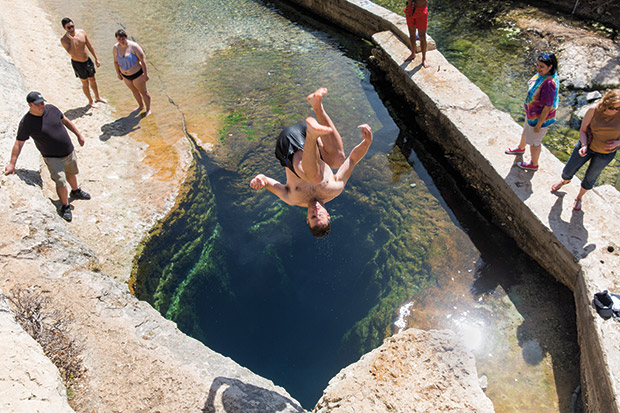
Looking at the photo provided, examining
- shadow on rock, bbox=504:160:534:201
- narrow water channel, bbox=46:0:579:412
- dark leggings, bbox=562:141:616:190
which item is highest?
dark leggings, bbox=562:141:616:190

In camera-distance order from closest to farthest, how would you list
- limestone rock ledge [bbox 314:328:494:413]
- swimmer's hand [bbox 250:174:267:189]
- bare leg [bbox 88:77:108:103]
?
limestone rock ledge [bbox 314:328:494:413]
swimmer's hand [bbox 250:174:267:189]
bare leg [bbox 88:77:108:103]

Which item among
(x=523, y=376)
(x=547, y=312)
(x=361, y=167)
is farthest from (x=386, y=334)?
(x=361, y=167)

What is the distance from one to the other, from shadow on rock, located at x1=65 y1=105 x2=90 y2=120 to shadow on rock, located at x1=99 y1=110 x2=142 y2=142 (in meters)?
0.64

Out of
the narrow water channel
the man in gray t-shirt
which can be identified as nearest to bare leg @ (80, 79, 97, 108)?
the narrow water channel

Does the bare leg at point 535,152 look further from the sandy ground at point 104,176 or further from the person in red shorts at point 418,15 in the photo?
the sandy ground at point 104,176

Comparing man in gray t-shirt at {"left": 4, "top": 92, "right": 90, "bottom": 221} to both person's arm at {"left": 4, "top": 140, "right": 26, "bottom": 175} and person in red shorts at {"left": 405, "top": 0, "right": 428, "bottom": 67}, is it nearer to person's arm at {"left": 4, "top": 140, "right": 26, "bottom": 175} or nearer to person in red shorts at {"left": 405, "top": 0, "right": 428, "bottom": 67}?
person's arm at {"left": 4, "top": 140, "right": 26, "bottom": 175}

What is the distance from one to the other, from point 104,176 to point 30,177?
1.06 meters

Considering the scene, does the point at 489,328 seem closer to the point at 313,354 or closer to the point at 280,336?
the point at 313,354

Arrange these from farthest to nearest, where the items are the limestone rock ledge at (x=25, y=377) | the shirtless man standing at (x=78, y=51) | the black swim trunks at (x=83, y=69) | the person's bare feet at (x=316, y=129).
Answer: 1. the black swim trunks at (x=83, y=69)
2. the shirtless man standing at (x=78, y=51)
3. the person's bare feet at (x=316, y=129)
4. the limestone rock ledge at (x=25, y=377)

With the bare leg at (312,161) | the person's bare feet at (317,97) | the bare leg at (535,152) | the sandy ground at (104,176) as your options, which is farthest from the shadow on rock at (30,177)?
the bare leg at (535,152)

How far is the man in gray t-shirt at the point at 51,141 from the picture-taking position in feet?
16.6

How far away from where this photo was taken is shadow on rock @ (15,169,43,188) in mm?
5227

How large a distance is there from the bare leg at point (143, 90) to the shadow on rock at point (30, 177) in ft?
8.56

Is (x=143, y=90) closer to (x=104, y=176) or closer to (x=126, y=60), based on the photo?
(x=126, y=60)
